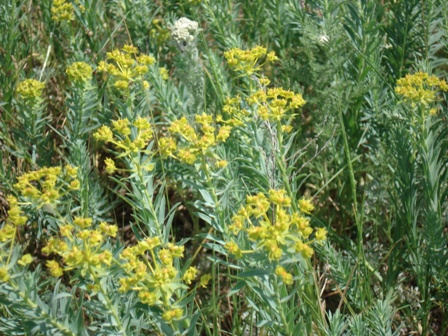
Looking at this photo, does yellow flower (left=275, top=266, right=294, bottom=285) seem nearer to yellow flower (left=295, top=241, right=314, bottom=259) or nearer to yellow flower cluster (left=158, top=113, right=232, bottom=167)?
yellow flower (left=295, top=241, right=314, bottom=259)

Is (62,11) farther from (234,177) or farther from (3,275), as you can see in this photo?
(3,275)

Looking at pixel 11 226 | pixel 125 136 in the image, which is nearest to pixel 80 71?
pixel 125 136

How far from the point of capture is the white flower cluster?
2771 millimetres

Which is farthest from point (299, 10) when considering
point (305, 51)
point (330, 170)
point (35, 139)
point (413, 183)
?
point (35, 139)

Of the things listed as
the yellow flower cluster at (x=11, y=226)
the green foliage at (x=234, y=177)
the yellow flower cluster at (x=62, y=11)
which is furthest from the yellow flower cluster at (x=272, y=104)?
the yellow flower cluster at (x=62, y=11)

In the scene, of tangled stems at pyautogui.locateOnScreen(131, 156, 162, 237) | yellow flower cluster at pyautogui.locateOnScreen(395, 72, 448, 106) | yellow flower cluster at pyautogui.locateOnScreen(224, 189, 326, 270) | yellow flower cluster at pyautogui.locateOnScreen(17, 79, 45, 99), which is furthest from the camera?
yellow flower cluster at pyautogui.locateOnScreen(17, 79, 45, 99)

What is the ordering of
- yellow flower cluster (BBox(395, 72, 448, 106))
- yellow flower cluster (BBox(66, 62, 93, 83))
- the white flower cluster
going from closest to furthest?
yellow flower cluster (BBox(395, 72, 448, 106))
yellow flower cluster (BBox(66, 62, 93, 83))
the white flower cluster

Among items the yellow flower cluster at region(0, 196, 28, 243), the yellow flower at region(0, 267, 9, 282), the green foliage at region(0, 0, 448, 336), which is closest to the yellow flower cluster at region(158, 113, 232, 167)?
the green foliage at region(0, 0, 448, 336)

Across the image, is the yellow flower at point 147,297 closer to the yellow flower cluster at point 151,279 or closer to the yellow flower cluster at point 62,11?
the yellow flower cluster at point 151,279

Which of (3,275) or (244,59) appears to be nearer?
(3,275)

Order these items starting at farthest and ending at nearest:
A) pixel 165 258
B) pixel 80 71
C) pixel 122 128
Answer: pixel 80 71 < pixel 122 128 < pixel 165 258

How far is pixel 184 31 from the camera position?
2773mm

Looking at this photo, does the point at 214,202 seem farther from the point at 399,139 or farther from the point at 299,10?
the point at 299,10

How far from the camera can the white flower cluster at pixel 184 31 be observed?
9.09 ft
